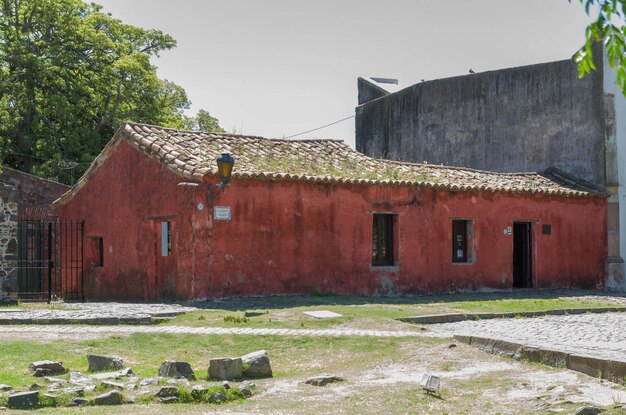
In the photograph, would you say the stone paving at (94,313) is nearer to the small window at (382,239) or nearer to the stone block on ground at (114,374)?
the stone block on ground at (114,374)

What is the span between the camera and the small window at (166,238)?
728 inches

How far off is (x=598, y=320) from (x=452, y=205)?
696 centimetres

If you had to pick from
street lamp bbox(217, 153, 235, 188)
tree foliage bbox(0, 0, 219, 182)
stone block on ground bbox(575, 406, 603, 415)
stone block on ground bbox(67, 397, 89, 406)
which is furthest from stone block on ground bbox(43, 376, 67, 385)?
tree foliage bbox(0, 0, 219, 182)

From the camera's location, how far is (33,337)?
11891 millimetres

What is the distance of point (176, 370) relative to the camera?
9391mm

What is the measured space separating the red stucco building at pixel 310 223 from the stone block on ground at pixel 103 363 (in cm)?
741

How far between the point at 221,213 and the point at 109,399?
955cm

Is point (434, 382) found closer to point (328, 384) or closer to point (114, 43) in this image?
point (328, 384)

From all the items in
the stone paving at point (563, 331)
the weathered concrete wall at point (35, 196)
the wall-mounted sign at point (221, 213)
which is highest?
the weathered concrete wall at point (35, 196)

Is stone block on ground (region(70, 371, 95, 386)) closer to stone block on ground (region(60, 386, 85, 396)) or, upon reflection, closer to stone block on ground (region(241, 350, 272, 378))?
stone block on ground (region(60, 386, 85, 396))

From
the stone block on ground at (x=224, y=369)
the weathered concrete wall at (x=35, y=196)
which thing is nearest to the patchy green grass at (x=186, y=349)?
the stone block on ground at (x=224, y=369)

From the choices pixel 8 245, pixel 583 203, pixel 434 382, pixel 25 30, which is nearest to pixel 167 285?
pixel 8 245

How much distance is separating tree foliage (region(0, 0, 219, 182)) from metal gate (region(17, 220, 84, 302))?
5768 mm

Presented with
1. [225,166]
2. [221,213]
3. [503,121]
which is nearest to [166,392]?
[225,166]
